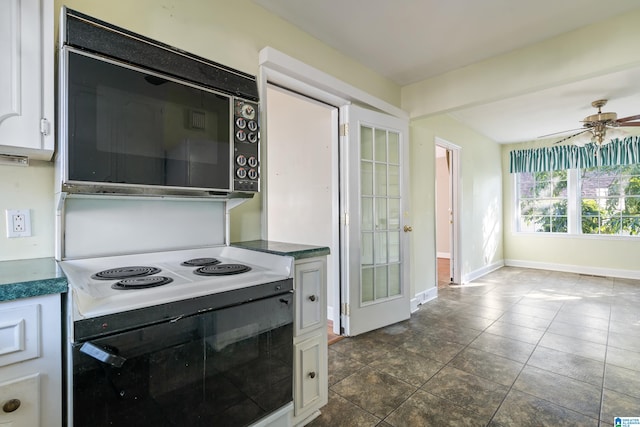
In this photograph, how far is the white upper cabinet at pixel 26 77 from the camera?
1.03m

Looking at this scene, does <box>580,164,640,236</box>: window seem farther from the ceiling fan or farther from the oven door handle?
the oven door handle

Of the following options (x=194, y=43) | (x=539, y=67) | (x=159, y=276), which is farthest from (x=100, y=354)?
(x=539, y=67)

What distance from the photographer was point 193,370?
108 cm

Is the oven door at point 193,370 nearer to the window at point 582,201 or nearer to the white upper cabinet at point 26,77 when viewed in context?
the white upper cabinet at point 26,77

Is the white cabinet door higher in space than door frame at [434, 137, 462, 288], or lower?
lower

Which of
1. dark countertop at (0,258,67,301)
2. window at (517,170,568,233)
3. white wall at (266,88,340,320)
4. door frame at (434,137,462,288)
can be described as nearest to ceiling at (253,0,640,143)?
white wall at (266,88,340,320)

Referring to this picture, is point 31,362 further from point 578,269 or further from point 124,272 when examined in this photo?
point 578,269

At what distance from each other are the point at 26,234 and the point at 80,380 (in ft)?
2.63

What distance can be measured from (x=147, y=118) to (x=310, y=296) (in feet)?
3.64

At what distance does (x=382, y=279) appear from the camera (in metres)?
3.04

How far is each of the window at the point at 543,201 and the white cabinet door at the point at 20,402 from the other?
719 cm

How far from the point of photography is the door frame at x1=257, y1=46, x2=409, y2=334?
203cm

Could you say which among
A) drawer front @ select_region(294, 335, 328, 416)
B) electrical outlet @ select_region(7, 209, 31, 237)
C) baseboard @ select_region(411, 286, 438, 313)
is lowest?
baseboard @ select_region(411, 286, 438, 313)

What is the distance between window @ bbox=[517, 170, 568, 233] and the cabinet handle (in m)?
7.23
